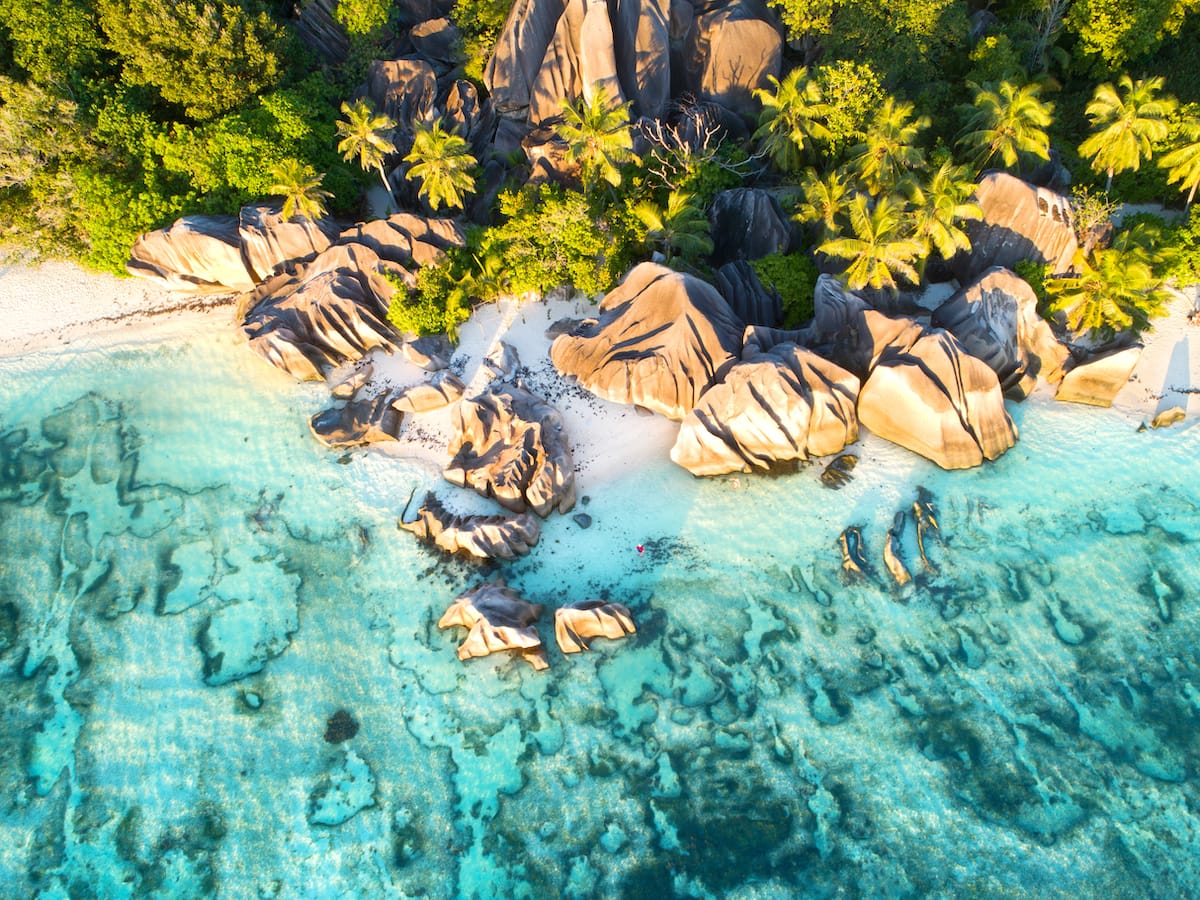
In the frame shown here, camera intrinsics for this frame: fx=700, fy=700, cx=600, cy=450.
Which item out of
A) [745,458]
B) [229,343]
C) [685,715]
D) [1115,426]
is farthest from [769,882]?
[229,343]

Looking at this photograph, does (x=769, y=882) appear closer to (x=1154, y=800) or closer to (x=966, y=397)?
(x=1154, y=800)

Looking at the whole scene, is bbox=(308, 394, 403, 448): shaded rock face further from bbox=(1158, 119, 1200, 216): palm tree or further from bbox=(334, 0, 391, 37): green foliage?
bbox=(1158, 119, 1200, 216): palm tree

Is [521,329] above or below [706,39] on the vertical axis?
below

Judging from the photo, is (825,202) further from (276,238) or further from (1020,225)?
(276,238)

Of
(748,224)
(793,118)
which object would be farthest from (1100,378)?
(793,118)

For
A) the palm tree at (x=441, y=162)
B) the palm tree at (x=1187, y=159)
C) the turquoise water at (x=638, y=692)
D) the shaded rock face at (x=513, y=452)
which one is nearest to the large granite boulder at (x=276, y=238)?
the palm tree at (x=441, y=162)
